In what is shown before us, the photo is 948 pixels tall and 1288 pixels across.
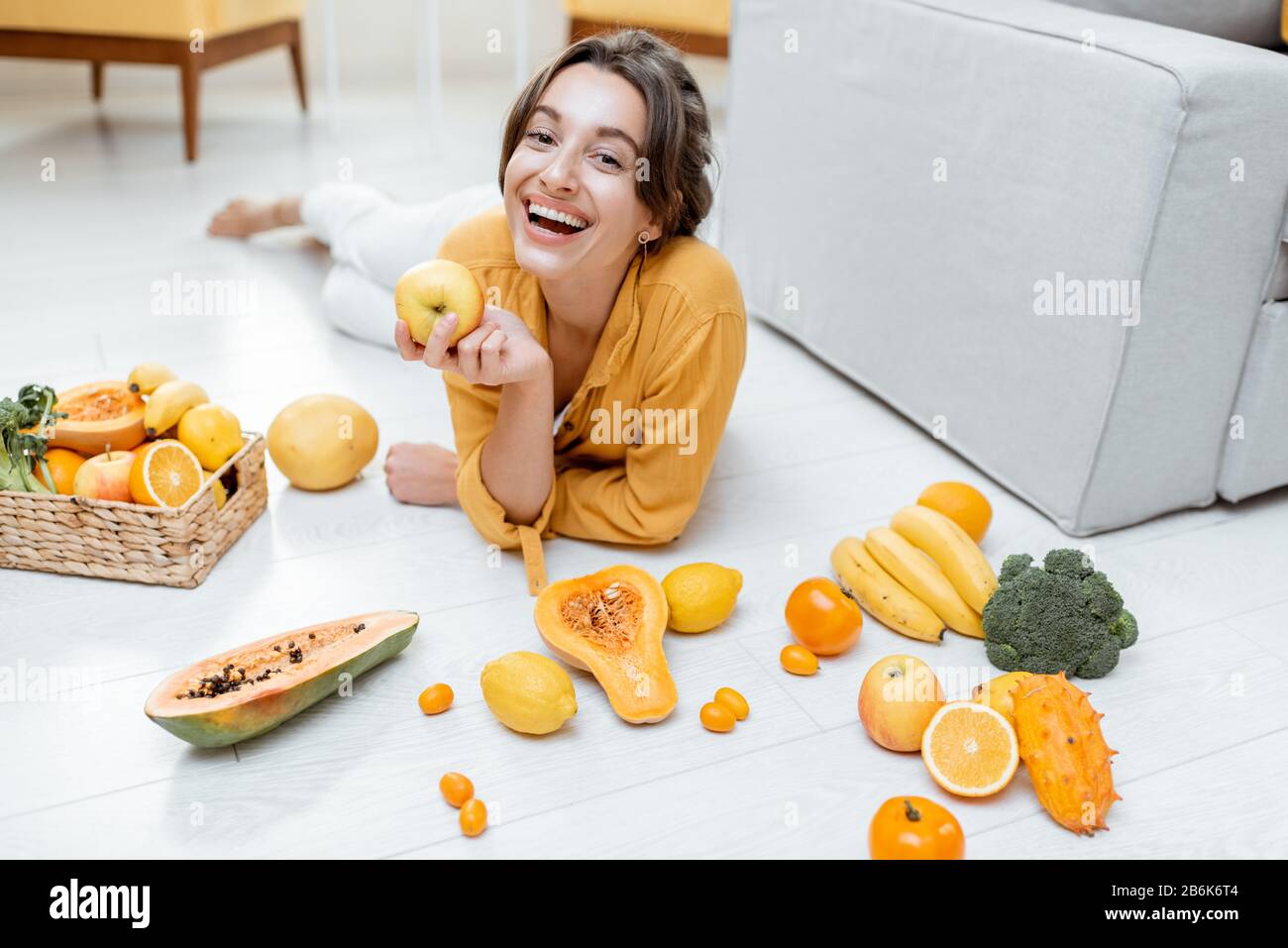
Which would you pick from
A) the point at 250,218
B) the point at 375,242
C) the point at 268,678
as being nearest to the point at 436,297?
the point at 268,678

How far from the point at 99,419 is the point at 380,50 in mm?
3127

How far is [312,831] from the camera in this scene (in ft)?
3.63

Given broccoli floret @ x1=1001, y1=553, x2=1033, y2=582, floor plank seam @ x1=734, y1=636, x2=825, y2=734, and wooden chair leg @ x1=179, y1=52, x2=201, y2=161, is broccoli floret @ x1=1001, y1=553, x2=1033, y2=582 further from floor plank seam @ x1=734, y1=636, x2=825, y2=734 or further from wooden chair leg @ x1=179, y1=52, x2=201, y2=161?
wooden chair leg @ x1=179, y1=52, x2=201, y2=161

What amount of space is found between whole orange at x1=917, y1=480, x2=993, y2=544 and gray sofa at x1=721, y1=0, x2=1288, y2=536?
14 centimetres

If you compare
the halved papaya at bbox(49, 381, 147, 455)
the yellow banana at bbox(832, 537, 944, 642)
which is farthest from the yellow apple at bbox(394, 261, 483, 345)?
the yellow banana at bbox(832, 537, 944, 642)

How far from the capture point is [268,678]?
3.94 feet

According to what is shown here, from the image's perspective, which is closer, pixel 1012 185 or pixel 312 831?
pixel 312 831

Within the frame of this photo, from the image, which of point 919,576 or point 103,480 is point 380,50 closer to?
point 103,480

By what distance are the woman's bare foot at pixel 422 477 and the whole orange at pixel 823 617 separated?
1.81 feet

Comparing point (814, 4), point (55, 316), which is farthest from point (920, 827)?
point (55, 316)

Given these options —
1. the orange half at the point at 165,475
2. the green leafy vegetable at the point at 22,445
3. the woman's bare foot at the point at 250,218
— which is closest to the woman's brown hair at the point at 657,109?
the orange half at the point at 165,475

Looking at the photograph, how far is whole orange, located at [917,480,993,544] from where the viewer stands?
5.20 feet
